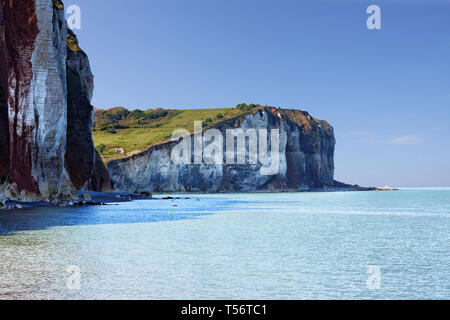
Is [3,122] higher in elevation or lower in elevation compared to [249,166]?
higher

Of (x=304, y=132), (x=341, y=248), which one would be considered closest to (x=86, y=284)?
(x=341, y=248)

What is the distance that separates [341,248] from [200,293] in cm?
995

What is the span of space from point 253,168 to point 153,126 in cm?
4815

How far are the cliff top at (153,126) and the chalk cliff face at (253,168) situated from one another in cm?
126

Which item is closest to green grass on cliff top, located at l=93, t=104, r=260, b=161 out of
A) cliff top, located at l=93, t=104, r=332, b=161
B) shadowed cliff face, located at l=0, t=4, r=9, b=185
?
cliff top, located at l=93, t=104, r=332, b=161
